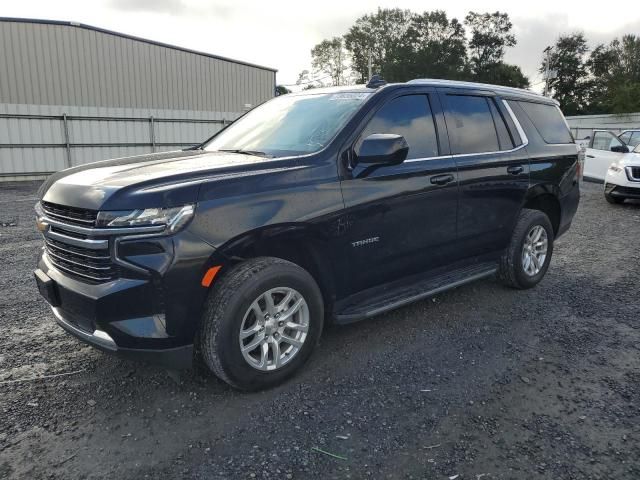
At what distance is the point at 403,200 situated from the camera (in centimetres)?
346

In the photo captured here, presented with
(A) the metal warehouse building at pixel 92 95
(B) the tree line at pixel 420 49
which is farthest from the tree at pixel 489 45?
(A) the metal warehouse building at pixel 92 95

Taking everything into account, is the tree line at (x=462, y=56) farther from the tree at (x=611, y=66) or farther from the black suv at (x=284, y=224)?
the black suv at (x=284, y=224)

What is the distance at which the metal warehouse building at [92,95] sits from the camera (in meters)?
15.0

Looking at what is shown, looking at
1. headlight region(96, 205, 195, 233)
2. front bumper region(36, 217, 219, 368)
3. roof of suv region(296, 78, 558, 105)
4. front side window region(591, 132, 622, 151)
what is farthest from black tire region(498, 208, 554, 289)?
front side window region(591, 132, 622, 151)

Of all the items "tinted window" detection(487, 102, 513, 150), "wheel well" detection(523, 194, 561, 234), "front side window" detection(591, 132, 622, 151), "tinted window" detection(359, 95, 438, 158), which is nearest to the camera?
"tinted window" detection(359, 95, 438, 158)

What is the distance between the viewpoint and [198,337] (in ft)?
8.99

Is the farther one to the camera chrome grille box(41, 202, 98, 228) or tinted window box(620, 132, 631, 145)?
tinted window box(620, 132, 631, 145)

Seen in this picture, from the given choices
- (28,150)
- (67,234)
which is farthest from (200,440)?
(28,150)

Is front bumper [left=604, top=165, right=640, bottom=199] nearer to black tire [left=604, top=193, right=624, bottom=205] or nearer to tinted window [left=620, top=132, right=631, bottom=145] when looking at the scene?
black tire [left=604, top=193, right=624, bottom=205]

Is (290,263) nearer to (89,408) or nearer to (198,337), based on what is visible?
(198,337)

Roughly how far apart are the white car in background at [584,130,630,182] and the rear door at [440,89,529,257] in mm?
9051

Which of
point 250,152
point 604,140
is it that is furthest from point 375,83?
point 604,140

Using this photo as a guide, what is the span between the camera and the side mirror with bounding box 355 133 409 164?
310 cm

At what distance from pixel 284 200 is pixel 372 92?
1257 millimetres
